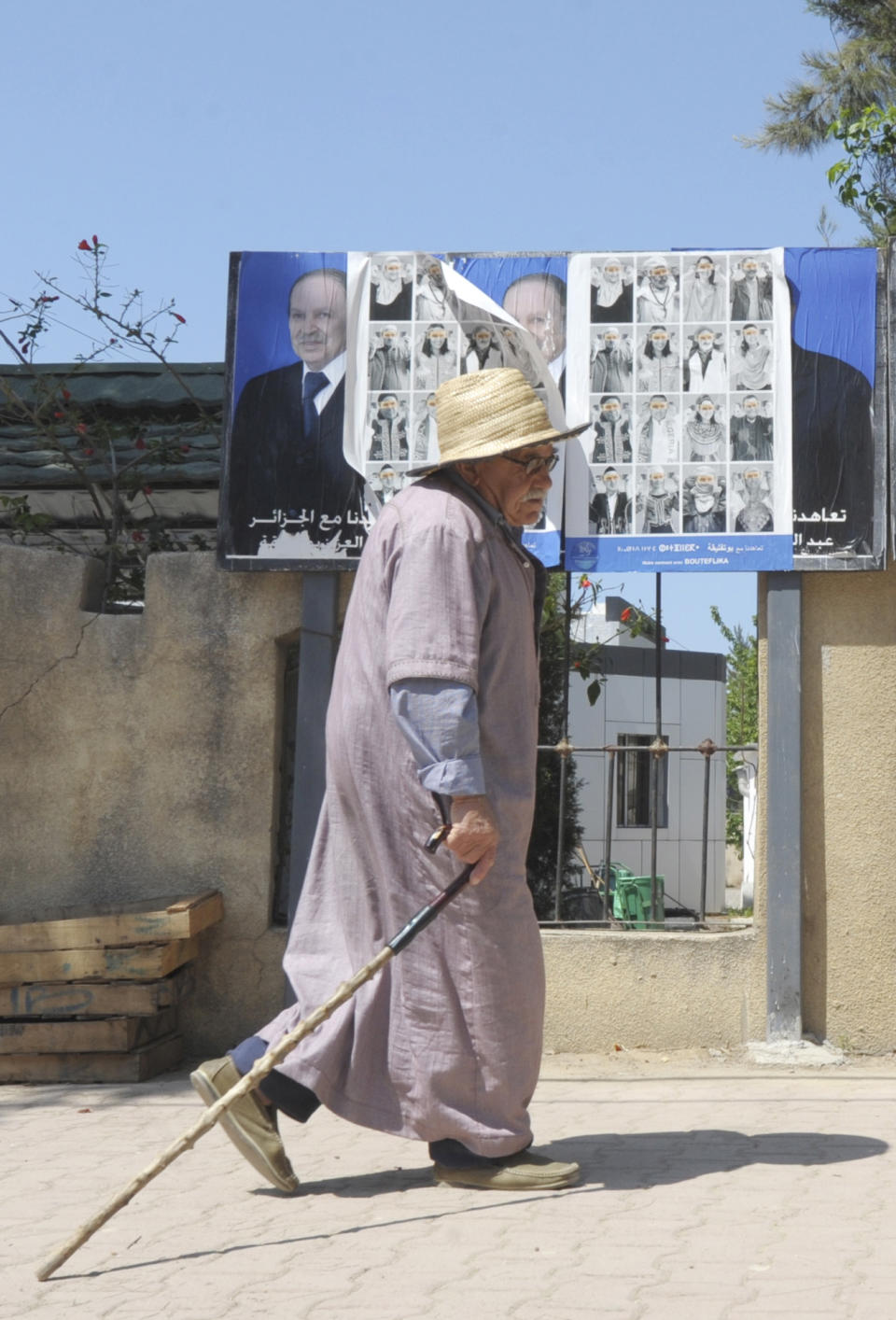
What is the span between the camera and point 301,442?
621cm

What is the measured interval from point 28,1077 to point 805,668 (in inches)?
131

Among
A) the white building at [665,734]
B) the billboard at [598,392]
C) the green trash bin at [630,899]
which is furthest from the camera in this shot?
the white building at [665,734]

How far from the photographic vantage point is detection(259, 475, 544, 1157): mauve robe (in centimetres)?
367

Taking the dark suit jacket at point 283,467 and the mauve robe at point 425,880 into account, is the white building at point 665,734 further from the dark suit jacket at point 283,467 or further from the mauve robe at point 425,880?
the mauve robe at point 425,880

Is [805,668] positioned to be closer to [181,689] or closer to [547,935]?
[547,935]

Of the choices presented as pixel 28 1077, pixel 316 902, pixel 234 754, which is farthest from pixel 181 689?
pixel 316 902

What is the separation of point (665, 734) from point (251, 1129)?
1062 cm

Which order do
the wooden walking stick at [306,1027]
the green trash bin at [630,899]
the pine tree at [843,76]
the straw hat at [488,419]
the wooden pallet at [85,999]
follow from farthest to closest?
the pine tree at [843,76] < the green trash bin at [630,899] < the wooden pallet at [85,999] < the straw hat at [488,419] < the wooden walking stick at [306,1027]

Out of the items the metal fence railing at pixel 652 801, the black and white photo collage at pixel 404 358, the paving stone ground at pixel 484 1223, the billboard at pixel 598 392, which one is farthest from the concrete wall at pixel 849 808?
the black and white photo collage at pixel 404 358

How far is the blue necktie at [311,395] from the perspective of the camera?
20.4ft

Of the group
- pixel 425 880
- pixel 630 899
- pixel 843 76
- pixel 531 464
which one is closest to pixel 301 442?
pixel 531 464

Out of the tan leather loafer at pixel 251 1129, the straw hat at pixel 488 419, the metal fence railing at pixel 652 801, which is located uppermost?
the straw hat at pixel 488 419

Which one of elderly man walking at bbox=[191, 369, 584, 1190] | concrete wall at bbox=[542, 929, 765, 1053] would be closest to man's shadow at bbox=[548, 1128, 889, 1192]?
elderly man walking at bbox=[191, 369, 584, 1190]

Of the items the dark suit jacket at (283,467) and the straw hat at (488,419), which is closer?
the straw hat at (488,419)
